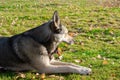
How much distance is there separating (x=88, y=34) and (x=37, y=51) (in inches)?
188

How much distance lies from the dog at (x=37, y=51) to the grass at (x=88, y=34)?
0.51ft

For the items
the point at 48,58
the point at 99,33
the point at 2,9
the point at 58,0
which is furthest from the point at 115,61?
the point at 58,0

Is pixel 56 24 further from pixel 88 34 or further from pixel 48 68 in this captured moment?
pixel 88 34

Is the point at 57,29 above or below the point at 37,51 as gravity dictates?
above

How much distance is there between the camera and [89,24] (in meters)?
13.9

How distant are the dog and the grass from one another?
15 centimetres

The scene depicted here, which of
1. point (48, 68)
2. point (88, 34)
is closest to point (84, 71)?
point (48, 68)

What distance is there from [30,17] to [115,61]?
6.73 meters

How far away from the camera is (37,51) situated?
24.5ft

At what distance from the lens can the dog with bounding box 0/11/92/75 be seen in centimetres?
744

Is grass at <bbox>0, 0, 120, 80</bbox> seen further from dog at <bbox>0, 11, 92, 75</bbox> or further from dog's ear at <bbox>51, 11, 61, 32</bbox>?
dog's ear at <bbox>51, 11, 61, 32</bbox>

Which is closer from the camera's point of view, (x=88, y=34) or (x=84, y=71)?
(x=84, y=71)

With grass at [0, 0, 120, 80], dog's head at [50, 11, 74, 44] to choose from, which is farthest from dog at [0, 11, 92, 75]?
grass at [0, 0, 120, 80]

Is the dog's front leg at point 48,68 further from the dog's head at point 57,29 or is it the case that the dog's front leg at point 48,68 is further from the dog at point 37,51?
the dog's head at point 57,29
